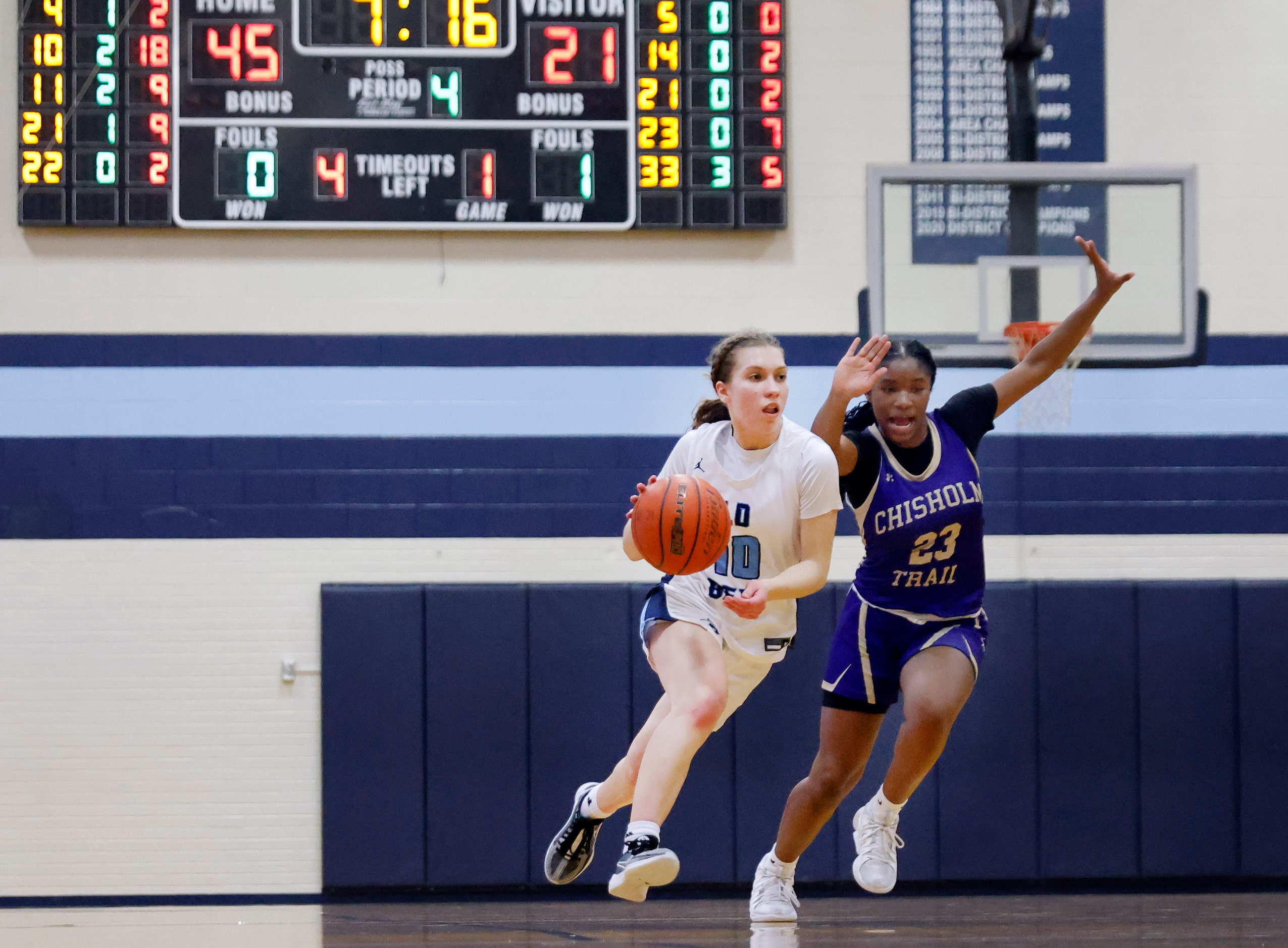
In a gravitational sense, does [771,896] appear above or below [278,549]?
below

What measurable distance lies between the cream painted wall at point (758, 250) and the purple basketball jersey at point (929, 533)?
2.24 m

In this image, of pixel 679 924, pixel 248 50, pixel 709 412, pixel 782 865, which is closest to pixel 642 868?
pixel 782 865

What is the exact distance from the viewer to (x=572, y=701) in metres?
6.04

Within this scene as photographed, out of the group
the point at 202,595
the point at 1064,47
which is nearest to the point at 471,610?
the point at 202,595

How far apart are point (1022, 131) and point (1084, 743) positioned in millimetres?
2869

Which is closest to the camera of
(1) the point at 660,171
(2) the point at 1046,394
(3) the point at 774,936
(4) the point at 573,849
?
(4) the point at 573,849

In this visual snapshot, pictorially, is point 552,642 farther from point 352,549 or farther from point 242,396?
point 242,396

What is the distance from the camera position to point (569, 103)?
5914 millimetres

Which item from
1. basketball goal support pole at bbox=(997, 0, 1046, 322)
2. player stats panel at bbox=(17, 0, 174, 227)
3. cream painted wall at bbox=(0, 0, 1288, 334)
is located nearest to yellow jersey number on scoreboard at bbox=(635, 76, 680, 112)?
cream painted wall at bbox=(0, 0, 1288, 334)

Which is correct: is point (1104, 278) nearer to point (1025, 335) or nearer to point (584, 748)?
point (1025, 335)

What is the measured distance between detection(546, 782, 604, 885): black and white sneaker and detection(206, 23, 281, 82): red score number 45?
357 cm

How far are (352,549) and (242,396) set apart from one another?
34.8 inches

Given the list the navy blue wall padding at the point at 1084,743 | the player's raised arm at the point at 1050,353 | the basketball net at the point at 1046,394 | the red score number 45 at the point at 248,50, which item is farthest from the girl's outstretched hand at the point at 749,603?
the red score number 45 at the point at 248,50

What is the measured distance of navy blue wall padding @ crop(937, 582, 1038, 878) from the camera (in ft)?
20.0
